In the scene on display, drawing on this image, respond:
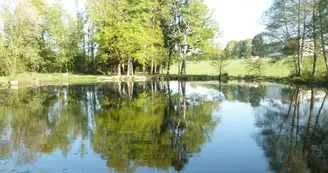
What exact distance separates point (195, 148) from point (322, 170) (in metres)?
4.33

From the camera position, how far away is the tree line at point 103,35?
51812 mm

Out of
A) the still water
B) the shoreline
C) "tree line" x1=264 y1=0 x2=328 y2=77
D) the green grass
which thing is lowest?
the still water

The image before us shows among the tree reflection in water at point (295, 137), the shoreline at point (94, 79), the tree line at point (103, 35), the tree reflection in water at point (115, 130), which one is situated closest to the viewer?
the tree reflection in water at point (295, 137)

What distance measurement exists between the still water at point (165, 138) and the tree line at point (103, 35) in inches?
1253

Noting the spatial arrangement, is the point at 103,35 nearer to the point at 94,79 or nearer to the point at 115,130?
the point at 94,79

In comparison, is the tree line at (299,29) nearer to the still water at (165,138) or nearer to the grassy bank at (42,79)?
A: the still water at (165,138)

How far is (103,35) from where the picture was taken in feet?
180

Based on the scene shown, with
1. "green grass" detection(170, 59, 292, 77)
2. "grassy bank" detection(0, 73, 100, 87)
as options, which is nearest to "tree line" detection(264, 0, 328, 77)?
"green grass" detection(170, 59, 292, 77)

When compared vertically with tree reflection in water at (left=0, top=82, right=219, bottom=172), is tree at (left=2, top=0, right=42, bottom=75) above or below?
above

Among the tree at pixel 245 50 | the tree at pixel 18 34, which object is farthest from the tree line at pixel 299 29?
the tree at pixel 245 50

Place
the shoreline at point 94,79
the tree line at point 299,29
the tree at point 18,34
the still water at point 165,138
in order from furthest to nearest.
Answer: the tree at point 18,34 → the shoreline at point 94,79 → the tree line at point 299,29 → the still water at point 165,138

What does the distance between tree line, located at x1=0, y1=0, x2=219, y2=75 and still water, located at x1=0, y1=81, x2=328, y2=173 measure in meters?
31.8

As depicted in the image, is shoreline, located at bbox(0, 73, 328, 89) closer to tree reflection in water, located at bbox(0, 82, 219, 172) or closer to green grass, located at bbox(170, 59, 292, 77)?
green grass, located at bbox(170, 59, 292, 77)

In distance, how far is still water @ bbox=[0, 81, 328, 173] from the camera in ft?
33.9
